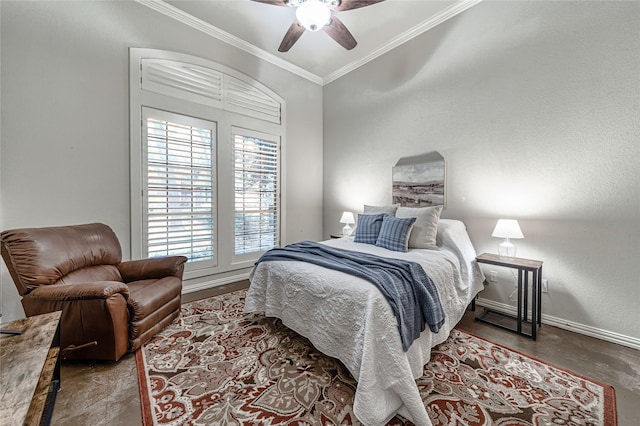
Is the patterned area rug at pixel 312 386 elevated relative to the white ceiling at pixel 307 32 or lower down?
lower down

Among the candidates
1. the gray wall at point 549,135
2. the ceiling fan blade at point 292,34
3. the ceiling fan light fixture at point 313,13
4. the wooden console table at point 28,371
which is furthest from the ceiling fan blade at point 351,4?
the wooden console table at point 28,371

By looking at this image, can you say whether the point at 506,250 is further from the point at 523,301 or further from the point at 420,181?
the point at 420,181

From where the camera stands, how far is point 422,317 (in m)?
1.67

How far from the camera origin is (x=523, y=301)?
250 centimetres

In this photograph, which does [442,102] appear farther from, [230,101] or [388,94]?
[230,101]

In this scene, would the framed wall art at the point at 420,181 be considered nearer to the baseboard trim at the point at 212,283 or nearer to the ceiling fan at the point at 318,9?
the ceiling fan at the point at 318,9

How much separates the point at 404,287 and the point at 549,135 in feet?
6.90

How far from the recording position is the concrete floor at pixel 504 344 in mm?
1361

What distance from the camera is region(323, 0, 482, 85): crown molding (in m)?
2.85

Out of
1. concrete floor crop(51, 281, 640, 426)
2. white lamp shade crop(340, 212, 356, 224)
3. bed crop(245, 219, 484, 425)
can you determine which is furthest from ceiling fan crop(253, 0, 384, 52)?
concrete floor crop(51, 281, 640, 426)

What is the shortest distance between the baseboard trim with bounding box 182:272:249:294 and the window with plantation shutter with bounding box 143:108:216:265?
0.96ft

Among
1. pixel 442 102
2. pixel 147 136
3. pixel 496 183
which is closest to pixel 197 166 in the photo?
pixel 147 136

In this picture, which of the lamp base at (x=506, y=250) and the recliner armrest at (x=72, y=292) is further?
the lamp base at (x=506, y=250)

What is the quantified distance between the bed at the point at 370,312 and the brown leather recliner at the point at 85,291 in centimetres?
81
